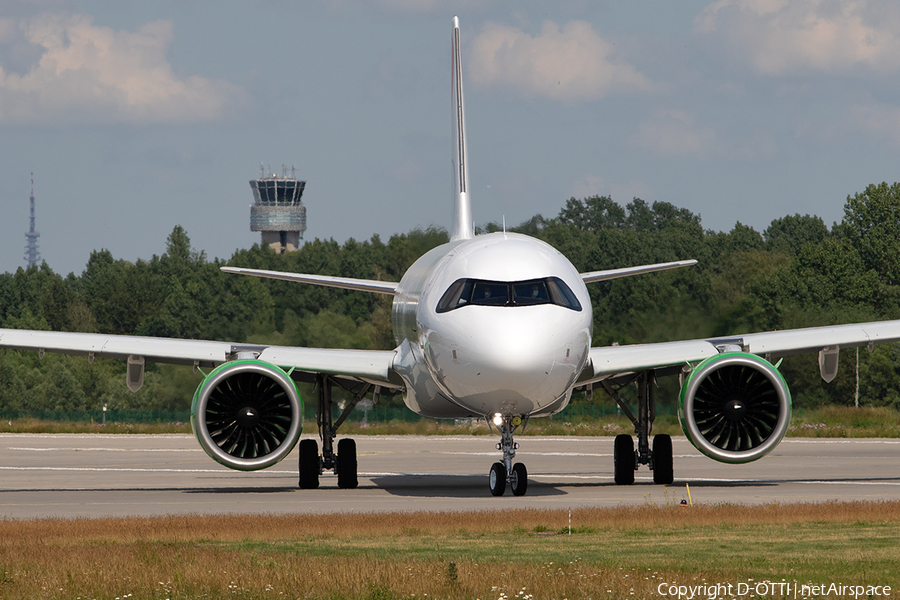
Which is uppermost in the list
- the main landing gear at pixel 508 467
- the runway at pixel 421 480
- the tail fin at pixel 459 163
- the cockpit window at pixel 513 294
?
the tail fin at pixel 459 163

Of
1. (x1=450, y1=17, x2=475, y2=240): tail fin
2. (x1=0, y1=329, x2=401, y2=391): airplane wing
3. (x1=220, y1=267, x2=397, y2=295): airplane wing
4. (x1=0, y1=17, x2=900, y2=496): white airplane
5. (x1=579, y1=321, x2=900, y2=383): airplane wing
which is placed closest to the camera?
(x1=0, y1=17, x2=900, y2=496): white airplane

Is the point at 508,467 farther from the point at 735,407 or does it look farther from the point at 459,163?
the point at 459,163

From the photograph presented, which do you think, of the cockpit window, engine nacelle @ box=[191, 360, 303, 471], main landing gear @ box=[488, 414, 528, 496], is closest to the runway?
main landing gear @ box=[488, 414, 528, 496]

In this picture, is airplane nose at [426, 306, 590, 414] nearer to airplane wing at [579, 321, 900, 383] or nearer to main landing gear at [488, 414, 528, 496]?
main landing gear at [488, 414, 528, 496]

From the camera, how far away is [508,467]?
19844 millimetres

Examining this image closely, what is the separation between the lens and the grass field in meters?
10.3

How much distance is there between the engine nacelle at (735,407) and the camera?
67.6 ft

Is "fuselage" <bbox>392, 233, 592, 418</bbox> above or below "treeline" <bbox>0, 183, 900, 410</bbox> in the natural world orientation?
below

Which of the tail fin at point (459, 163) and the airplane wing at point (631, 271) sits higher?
the tail fin at point (459, 163)

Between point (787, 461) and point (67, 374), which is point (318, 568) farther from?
point (67, 374)

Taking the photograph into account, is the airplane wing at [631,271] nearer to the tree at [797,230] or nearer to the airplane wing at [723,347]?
the airplane wing at [723,347]

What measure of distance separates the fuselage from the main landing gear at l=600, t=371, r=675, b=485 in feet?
11.2

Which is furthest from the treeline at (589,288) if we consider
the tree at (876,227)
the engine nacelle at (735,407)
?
the engine nacelle at (735,407)

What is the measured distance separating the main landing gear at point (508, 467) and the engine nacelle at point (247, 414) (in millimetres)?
3313
